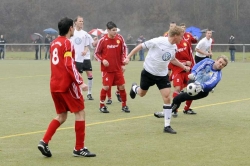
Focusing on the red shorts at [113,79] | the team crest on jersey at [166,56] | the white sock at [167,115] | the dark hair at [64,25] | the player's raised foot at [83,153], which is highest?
the dark hair at [64,25]

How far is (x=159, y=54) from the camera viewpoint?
1000 centimetres

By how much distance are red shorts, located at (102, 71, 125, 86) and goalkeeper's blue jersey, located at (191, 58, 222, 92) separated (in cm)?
260

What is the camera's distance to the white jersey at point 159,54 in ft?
32.6

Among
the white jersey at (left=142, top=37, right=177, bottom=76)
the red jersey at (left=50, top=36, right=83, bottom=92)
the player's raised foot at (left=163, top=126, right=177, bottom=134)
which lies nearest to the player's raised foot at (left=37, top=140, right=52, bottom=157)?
the red jersey at (left=50, top=36, right=83, bottom=92)

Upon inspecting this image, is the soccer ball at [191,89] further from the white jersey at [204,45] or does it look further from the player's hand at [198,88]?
the white jersey at [204,45]

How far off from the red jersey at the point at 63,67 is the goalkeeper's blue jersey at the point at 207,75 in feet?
10.2

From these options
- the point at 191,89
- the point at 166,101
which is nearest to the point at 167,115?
the point at 166,101

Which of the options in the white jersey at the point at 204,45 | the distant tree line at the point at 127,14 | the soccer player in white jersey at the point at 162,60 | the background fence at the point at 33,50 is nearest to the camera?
the soccer player in white jersey at the point at 162,60

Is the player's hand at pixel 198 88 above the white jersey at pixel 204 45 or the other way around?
the other way around

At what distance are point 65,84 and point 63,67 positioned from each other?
0.22 metres

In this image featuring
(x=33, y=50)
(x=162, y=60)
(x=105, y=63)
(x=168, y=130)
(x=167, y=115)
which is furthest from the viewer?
(x=33, y=50)

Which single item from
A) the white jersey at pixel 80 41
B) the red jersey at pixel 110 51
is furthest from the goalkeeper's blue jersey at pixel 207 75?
the white jersey at pixel 80 41

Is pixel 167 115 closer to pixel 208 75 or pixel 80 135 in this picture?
pixel 208 75

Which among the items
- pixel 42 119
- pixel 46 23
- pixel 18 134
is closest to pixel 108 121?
pixel 42 119
